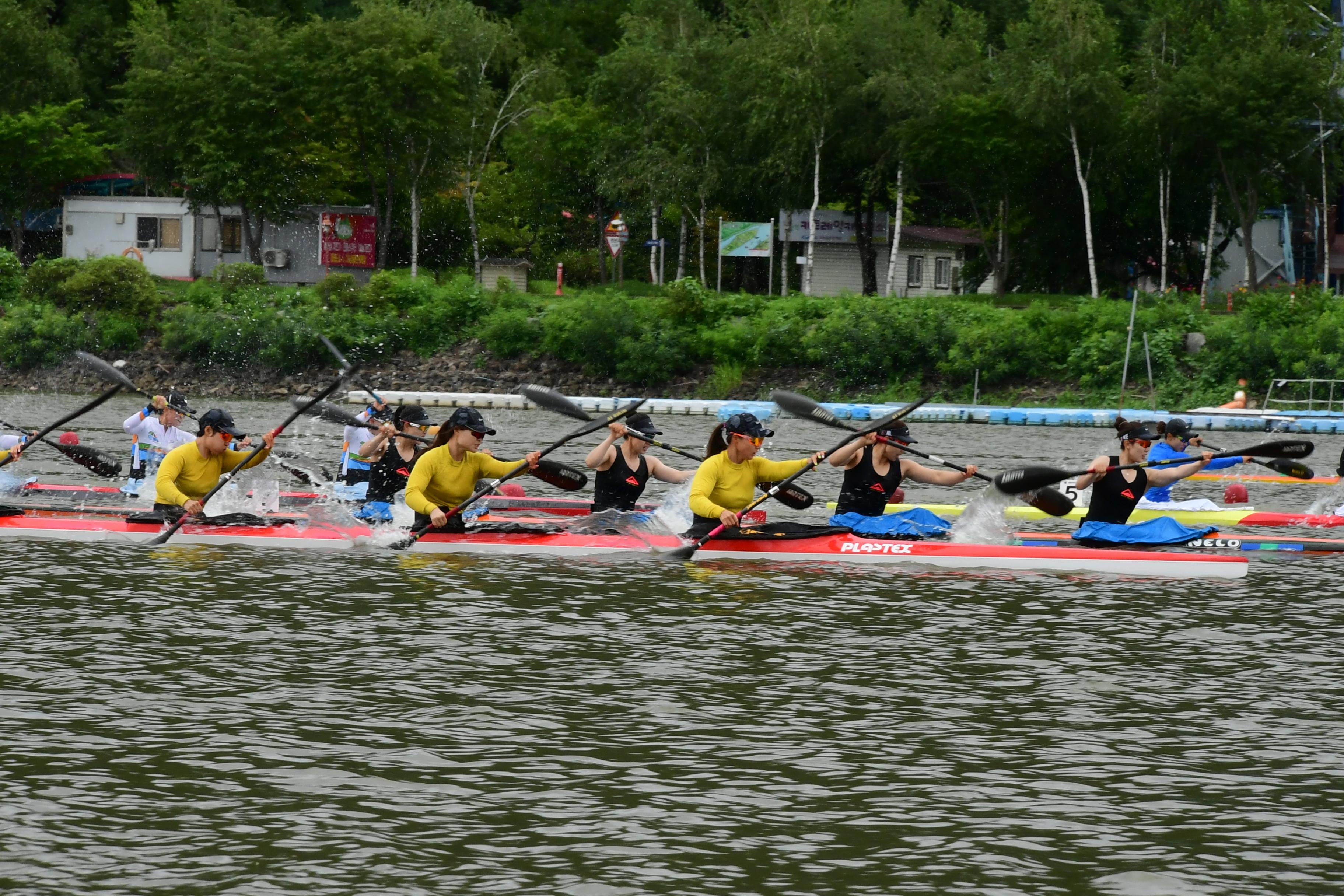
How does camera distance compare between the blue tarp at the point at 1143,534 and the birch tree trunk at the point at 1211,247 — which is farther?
the birch tree trunk at the point at 1211,247

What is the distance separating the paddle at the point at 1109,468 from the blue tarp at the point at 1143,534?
1.84 ft

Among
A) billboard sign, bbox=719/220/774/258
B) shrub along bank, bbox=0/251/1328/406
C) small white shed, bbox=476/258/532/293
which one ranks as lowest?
shrub along bank, bbox=0/251/1328/406

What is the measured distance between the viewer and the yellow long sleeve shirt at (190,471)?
1720 cm

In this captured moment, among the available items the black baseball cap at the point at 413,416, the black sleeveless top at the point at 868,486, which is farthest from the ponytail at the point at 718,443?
the black baseball cap at the point at 413,416

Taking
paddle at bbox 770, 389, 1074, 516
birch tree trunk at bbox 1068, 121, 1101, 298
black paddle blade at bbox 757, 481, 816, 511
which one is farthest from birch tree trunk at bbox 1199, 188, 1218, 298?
black paddle blade at bbox 757, 481, 816, 511

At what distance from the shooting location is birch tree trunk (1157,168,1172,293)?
48094 millimetres

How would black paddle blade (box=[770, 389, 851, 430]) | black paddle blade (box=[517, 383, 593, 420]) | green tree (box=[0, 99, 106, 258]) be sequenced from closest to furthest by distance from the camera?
black paddle blade (box=[770, 389, 851, 430])
black paddle blade (box=[517, 383, 593, 420])
green tree (box=[0, 99, 106, 258])

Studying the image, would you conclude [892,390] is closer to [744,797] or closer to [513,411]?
[513,411]

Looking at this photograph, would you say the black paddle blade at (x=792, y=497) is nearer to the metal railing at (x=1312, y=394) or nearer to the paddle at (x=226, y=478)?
Answer: the paddle at (x=226, y=478)

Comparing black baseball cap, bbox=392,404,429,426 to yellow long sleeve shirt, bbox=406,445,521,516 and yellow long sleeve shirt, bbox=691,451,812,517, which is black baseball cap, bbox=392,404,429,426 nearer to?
yellow long sleeve shirt, bbox=406,445,521,516

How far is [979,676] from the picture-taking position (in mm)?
11844

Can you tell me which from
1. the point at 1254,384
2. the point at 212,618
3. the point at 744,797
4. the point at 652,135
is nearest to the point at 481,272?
the point at 652,135

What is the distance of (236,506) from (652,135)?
38.0m

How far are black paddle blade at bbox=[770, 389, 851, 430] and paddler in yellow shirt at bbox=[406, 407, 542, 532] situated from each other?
102 inches
